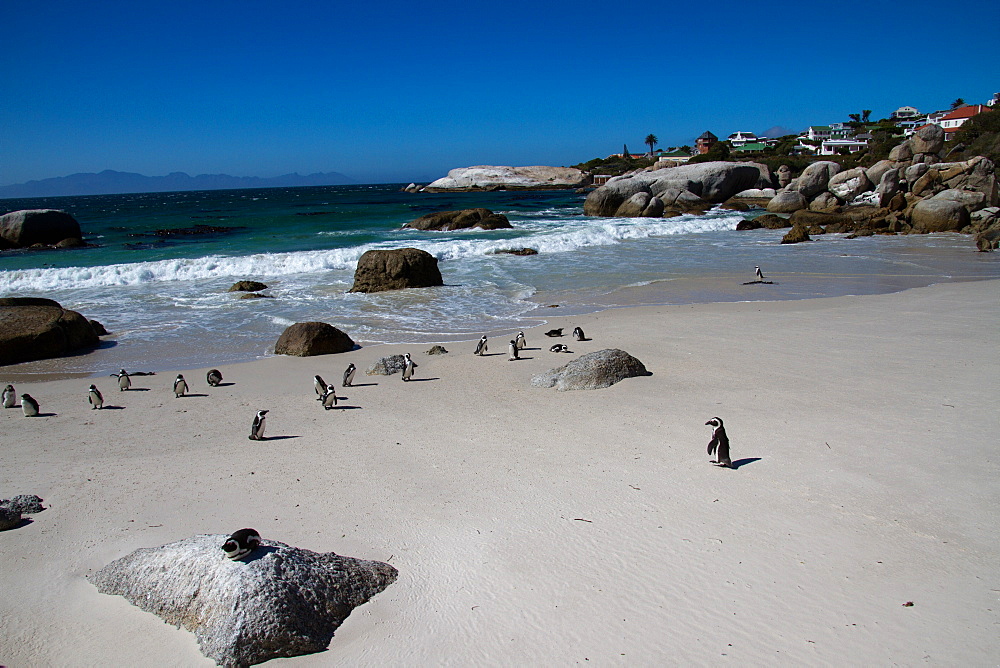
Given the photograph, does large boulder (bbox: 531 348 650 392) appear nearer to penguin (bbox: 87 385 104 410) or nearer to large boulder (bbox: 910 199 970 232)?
penguin (bbox: 87 385 104 410)

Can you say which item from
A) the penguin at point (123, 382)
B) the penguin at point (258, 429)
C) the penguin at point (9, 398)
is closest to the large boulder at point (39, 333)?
the penguin at point (9, 398)

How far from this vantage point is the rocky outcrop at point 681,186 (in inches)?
1795

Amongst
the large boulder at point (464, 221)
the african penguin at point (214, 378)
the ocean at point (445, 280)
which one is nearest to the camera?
the african penguin at point (214, 378)

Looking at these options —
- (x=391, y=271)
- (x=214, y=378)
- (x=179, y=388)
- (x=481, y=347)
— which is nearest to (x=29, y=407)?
(x=179, y=388)

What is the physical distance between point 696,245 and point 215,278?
19502 mm

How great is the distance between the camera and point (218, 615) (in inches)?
138

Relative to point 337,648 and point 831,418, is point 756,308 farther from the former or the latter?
point 337,648

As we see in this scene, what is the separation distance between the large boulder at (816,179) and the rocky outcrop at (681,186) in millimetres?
6893

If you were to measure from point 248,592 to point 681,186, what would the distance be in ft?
156

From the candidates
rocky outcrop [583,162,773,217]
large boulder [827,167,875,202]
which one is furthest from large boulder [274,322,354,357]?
large boulder [827,167,875,202]

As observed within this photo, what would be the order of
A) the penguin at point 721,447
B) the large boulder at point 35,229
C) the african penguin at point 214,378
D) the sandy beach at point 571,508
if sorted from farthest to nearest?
1. the large boulder at point 35,229
2. the african penguin at point 214,378
3. the penguin at point 721,447
4. the sandy beach at point 571,508

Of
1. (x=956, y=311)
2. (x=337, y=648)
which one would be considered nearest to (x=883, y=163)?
(x=956, y=311)

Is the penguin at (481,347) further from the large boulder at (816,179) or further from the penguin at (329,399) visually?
the large boulder at (816,179)

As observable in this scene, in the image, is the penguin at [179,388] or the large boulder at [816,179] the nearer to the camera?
the penguin at [179,388]
